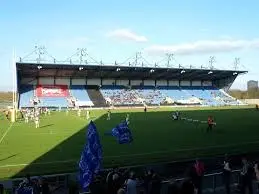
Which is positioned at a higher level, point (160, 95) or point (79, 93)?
point (79, 93)

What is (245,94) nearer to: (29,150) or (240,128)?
(240,128)

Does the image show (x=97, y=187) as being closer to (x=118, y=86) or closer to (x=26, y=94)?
(x=26, y=94)

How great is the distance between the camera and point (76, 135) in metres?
36.4

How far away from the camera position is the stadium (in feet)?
84.3

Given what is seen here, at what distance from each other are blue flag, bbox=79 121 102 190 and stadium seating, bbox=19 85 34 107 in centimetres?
6929

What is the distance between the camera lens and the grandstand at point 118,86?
88062 mm

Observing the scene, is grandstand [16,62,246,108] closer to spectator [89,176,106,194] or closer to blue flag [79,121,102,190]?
spectator [89,176,106,194]

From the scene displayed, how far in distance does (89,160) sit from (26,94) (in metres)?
75.0

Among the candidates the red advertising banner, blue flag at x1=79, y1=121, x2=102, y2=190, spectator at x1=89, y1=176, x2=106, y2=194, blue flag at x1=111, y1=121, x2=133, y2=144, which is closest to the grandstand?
the red advertising banner

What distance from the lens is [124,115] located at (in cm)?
6338

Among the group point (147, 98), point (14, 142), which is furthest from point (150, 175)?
point (147, 98)

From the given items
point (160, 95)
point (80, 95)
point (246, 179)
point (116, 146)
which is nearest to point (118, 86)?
point (160, 95)

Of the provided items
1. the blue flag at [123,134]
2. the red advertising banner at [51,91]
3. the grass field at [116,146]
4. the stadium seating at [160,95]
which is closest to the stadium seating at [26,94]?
the red advertising banner at [51,91]

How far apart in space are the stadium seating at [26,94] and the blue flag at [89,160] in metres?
69.3
